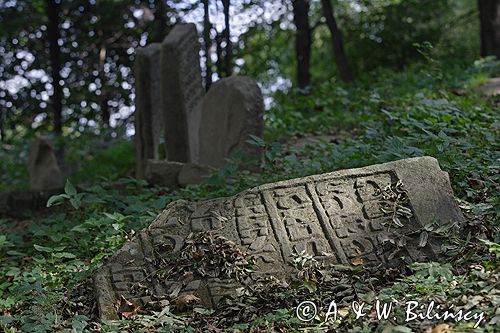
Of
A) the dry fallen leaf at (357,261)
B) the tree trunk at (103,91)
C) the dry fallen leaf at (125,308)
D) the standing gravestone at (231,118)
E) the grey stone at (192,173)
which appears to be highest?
the tree trunk at (103,91)

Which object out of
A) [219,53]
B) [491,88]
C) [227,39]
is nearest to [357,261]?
[491,88]

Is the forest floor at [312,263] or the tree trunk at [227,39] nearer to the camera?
the forest floor at [312,263]

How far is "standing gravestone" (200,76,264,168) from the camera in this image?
21.7 ft

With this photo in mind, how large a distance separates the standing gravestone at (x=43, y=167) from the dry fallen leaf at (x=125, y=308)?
7599 millimetres

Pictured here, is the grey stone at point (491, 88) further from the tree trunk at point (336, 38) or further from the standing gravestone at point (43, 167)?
the standing gravestone at point (43, 167)

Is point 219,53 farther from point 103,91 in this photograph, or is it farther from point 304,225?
point 304,225

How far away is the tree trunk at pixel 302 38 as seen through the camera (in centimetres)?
1228

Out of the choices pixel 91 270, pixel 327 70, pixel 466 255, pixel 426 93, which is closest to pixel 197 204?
pixel 91 270

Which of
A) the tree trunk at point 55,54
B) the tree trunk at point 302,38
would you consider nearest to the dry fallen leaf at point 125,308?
the tree trunk at point 302,38

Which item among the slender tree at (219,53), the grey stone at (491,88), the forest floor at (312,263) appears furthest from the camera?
the slender tree at (219,53)

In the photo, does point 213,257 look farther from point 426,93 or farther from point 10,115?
point 10,115

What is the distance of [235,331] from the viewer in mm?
3285

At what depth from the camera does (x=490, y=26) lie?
1130 cm

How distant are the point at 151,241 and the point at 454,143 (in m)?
A: 2.42
